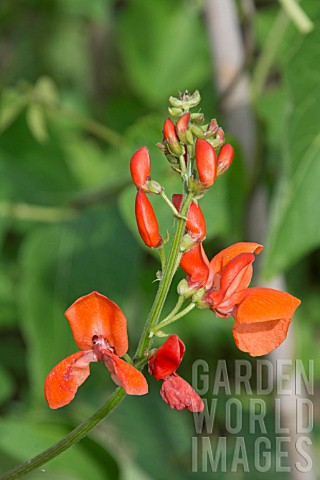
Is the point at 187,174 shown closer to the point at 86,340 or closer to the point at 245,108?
the point at 86,340

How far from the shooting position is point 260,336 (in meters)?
0.44

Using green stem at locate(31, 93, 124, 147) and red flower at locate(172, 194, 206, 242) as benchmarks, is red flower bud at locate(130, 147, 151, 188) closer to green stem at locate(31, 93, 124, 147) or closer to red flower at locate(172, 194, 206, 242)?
red flower at locate(172, 194, 206, 242)

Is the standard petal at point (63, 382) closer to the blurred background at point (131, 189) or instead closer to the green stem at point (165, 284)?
the green stem at point (165, 284)

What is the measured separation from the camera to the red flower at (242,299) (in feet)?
1.40

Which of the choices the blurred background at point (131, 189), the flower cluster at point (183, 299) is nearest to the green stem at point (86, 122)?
the blurred background at point (131, 189)

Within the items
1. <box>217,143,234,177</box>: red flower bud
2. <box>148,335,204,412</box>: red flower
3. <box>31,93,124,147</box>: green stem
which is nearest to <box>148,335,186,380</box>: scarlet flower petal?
<box>148,335,204,412</box>: red flower

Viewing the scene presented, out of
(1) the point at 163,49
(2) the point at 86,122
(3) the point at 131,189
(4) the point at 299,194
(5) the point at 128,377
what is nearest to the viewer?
(5) the point at 128,377

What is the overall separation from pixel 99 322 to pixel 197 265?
68 mm

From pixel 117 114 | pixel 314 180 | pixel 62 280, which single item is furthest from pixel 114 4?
pixel 314 180

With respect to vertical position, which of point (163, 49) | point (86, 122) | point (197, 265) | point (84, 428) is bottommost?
point (84, 428)

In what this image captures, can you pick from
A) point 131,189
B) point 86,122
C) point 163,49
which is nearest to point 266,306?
point 131,189

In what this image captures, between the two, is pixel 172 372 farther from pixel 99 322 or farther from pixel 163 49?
pixel 163 49

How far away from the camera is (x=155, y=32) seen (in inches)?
67.0

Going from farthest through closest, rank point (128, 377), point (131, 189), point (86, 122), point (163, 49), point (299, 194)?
1. point (163, 49)
2. point (86, 122)
3. point (131, 189)
4. point (299, 194)
5. point (128, 377)
